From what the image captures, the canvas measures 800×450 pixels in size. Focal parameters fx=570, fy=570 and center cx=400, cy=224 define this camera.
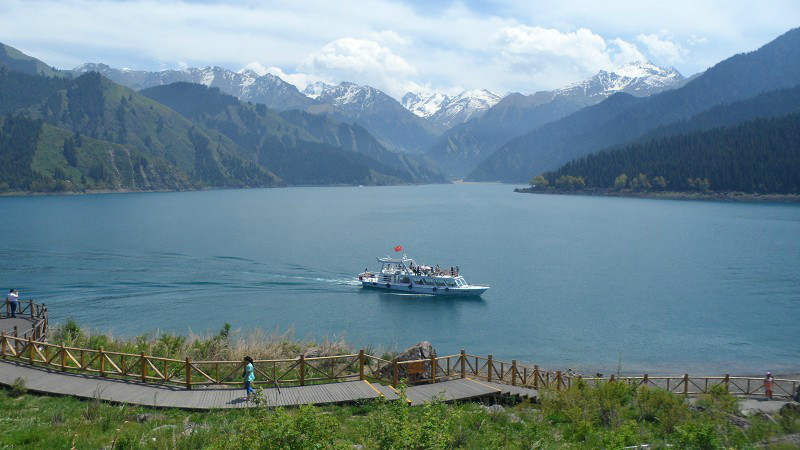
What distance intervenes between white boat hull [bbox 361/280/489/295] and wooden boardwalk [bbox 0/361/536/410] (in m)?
45.1

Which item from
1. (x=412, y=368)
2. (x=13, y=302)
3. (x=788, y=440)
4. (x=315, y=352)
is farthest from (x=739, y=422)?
(x=13, y=302)

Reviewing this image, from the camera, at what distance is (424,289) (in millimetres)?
76062

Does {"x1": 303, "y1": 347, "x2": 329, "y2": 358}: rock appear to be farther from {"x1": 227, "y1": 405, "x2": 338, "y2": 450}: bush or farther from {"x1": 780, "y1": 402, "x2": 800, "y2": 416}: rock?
{"x1": 780, "y1": 402, "x2": 800, "y2": 416}: rock

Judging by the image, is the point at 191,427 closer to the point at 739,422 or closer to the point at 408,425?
the point at 408,425

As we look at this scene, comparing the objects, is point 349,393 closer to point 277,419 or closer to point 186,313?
point 277,419

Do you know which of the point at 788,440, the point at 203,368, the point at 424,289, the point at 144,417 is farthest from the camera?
the point at 424,289

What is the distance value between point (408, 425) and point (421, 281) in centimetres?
6233

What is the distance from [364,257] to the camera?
97.4 m

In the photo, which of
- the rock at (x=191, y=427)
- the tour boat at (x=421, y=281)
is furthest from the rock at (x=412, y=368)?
the tour boat at (x=421, y=281)

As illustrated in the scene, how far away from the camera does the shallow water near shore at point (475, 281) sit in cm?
5384

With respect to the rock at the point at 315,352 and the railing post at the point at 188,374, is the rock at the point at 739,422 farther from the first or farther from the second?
the railing post at the point at 188,374

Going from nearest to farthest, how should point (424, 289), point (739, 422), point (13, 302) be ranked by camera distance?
point (739, 422)
point (13, 302)
point (424, 289)

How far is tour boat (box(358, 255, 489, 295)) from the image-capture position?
73875 millimetres

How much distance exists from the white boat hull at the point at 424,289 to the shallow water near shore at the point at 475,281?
1.15 meters
